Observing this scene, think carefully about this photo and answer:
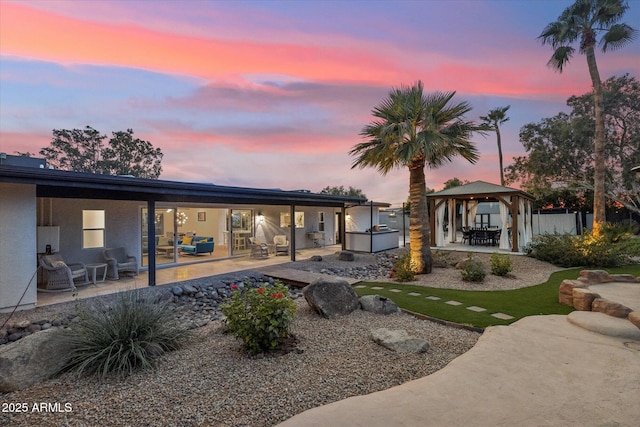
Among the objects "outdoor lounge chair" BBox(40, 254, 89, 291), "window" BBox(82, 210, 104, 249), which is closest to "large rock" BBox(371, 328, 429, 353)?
"outdoor lounge chair" BBox(40, 254, 89, 291)

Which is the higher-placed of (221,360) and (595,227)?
(595,227)

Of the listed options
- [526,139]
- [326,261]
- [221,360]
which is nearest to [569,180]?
[526,139]

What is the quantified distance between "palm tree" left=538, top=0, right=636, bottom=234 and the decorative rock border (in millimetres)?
8430

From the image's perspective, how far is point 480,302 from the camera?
6.87 meters

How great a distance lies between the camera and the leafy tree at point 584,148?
2231 cm

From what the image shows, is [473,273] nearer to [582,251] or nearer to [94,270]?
[582,251]

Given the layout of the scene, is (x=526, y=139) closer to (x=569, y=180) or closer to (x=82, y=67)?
(x=569, y=180)

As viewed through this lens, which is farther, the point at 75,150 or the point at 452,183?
the point at 452,183

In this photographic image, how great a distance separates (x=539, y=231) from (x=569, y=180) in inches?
181

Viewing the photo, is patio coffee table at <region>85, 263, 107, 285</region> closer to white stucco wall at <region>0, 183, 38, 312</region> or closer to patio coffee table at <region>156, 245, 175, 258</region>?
white stucco wall at <region>0, 183, 38, 312</region>

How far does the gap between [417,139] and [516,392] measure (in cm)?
740

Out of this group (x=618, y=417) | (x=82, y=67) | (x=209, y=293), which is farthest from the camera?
(x=82, y=67)

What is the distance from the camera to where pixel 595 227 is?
14.2 meters

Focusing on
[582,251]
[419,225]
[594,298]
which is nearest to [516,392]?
[594,298]
